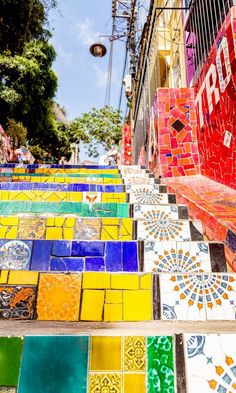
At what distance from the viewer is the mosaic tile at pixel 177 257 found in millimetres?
1712

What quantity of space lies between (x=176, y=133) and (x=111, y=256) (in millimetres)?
3075

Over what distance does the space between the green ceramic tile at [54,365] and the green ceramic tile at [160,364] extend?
0.76ft

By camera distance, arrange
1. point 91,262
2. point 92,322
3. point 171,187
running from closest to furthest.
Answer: point 92,322 < point 91,262 < point 171,187

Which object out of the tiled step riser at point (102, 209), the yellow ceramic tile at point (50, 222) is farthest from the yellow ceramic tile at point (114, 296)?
the tiled step riser at point (102, 209)

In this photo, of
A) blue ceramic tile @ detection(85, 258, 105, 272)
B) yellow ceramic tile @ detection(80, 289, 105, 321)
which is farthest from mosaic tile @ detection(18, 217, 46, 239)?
yellow ceramic tile @ detection(80, 289, 105, 321)

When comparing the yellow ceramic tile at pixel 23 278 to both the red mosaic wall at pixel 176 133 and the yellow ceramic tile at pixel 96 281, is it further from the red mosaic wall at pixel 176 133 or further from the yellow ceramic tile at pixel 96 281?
the red mosaic wall at pixel 176 133

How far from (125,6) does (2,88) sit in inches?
273

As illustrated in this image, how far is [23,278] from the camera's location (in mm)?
1319

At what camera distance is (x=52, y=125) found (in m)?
18.0

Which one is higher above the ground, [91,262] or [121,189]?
[121,189]

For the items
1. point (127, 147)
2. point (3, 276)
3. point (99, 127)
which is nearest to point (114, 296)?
point (3, 276)

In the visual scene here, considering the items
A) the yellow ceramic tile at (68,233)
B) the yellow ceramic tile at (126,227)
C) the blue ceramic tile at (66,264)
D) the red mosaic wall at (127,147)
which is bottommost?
the blue ceramic tile at (66,264)

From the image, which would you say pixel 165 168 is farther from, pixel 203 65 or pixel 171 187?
pixel 203 65

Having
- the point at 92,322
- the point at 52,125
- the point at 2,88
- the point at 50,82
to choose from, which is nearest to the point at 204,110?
the point at 92,322
